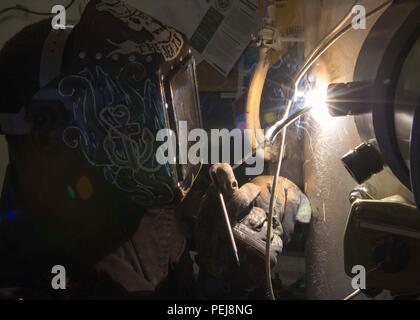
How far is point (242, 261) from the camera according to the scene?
29.9 inches

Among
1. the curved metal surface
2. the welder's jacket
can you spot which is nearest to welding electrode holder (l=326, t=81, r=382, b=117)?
the curved metal surface

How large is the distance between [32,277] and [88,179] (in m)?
0.21

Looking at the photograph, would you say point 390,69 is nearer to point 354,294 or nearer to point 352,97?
point 352,97

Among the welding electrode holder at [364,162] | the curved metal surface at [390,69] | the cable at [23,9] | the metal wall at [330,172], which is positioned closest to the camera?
the curved metal surface at [390,69]

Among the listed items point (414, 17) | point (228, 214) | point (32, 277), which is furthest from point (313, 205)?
point (32, 277)

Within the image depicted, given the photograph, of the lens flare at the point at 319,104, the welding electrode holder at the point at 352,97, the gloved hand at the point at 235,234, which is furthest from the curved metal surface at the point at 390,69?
the gloved hand at the point at 235,234

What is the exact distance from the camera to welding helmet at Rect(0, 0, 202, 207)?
629 millimetres

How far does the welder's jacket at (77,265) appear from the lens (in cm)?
73

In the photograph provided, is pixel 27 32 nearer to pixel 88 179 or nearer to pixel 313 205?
pixel 88 179

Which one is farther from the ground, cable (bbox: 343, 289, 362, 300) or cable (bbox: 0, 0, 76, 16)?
cable (bbox: 0, 0, 76, 16)

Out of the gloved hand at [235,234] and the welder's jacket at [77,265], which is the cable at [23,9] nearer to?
the welder's jacket at [77,265]

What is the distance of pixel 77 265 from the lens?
0.75m

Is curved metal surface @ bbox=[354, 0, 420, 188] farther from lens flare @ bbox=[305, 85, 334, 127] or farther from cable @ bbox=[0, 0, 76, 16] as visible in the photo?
cable @ bbox=[0, 0, 76, 16]

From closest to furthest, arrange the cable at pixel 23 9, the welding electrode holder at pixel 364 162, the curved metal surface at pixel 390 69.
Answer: the curved metal surface at pixel 390 69
the welding electrode holder at pixel 364 162
the cable at pixel 23 9
